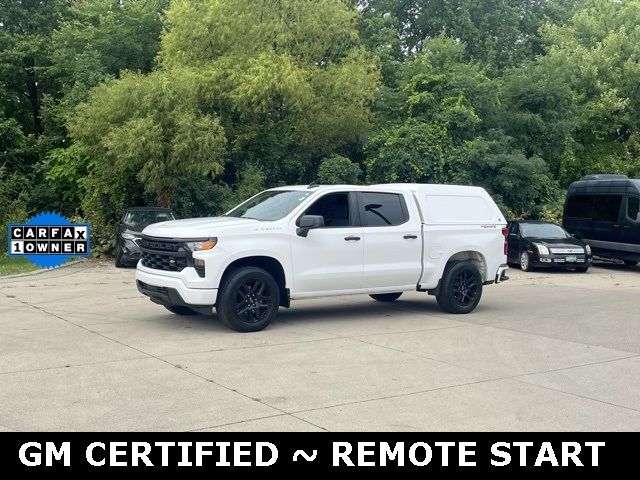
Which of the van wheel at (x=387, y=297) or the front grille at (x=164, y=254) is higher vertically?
the front grille at (x=164, y=254)

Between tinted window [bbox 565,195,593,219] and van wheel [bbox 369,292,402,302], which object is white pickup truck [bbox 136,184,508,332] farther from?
tinted window [bbox 565,195,593,219]

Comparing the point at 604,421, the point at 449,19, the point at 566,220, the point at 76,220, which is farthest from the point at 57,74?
the point at 604,421

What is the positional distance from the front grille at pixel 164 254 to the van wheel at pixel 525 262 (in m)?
13.1

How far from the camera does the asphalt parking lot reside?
6668 millimetres

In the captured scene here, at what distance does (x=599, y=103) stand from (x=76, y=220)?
23.9 meters

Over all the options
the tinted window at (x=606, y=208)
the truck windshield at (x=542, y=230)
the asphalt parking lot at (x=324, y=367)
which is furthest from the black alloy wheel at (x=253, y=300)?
the tinted window at (x=606, y=208)

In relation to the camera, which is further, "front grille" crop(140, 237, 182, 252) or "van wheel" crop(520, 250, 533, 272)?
"van wheel" crop(520, 250, 533, 272)

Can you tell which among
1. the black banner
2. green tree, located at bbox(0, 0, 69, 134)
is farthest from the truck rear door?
green tree, located at bbox(0, 0, 69, 134)

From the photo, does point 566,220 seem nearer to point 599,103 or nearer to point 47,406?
point 599,103

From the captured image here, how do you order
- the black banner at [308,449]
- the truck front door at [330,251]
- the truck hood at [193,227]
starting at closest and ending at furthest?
the black banner at [308,449]
the truck hood at [193,227]
the truck front door at [330,251]

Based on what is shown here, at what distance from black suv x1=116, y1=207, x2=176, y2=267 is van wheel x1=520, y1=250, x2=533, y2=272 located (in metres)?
9.74

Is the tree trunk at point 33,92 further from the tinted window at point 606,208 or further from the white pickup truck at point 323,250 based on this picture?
the white pickup truck at point 323,250

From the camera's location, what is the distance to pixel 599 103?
120ft

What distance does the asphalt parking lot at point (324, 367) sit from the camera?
667 cm
